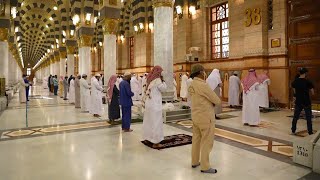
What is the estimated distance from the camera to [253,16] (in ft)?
34.1

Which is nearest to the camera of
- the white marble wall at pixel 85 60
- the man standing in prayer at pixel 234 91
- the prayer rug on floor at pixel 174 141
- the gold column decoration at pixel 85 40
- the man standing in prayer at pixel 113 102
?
the prayer rug on floor at pixel 174 141

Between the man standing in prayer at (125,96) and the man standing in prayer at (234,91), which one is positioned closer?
the man standing in prayer at (125,96)

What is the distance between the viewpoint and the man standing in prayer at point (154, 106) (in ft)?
16.6

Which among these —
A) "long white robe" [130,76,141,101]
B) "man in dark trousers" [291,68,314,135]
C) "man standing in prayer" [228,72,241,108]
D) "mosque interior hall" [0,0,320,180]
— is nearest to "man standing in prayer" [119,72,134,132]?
"mosque interior hall" [0,0,320,180]

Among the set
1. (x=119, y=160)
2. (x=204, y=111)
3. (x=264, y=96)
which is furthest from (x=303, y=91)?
(x=264, y=96)

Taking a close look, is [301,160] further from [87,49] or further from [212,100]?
[87,49]

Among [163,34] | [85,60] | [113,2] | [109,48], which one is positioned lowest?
[85,60]

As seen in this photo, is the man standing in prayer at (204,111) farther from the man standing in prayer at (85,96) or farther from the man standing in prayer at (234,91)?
the man standing in prayer at (234,91)

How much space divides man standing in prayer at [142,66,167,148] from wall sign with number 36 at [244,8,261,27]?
265 inches

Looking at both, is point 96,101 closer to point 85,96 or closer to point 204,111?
point 85,96

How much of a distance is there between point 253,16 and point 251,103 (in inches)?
191

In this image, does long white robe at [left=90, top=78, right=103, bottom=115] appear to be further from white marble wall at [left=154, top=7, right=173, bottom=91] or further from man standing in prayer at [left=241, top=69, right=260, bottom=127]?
man standing in prayer at [left=241, top=69, right=260, bottom=127]

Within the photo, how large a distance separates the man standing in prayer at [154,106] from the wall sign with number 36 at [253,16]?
6.74m

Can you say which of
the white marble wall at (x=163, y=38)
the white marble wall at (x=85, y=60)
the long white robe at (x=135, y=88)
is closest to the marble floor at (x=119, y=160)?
the white marble wall at (x=163, y=38)
